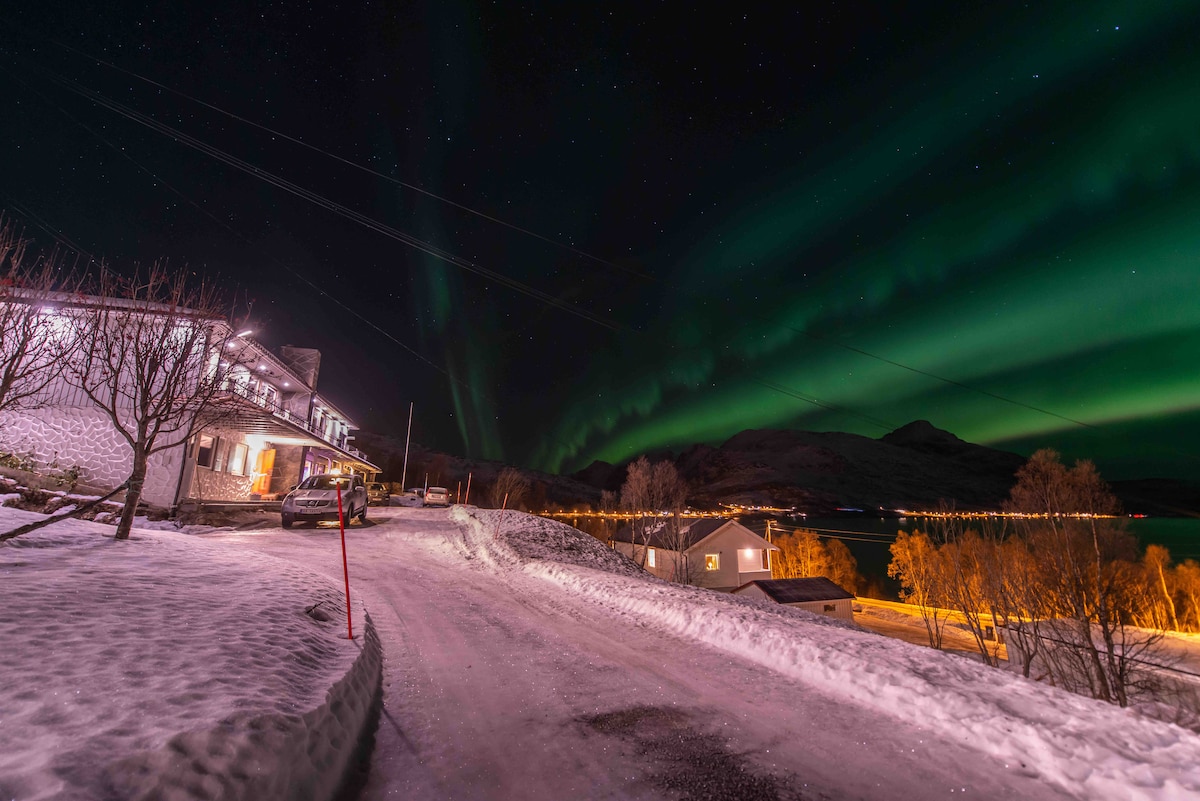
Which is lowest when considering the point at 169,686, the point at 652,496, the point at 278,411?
the point at 169,686

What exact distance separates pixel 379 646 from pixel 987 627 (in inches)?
2467

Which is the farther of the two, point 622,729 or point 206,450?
point 206,450

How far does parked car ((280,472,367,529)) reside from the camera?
20.3 m

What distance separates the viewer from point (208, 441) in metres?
23.1

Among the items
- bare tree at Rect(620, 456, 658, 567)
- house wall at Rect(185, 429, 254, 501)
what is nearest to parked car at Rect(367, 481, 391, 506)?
house wall at Rect(185, 429, 254, 501)

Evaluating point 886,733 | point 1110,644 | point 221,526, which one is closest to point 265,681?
point 886,733

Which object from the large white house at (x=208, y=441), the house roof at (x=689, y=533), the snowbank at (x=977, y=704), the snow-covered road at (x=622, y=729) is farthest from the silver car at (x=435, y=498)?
the snowbank at (x=977, y=704)

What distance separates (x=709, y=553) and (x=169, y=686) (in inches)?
1994

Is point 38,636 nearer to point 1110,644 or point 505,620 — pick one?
point 505,620

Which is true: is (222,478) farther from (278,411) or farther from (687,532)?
(687,532)

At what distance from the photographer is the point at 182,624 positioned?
564 cm

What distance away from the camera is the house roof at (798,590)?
42.7 m

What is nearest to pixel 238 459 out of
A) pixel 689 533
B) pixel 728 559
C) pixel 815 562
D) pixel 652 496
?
pixel 652 496

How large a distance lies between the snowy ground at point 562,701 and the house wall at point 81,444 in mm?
13352
